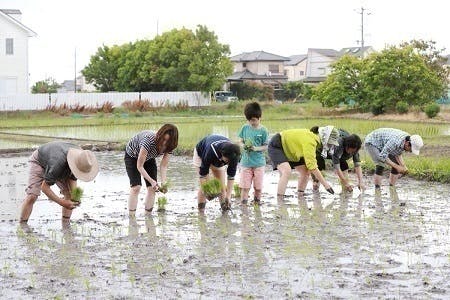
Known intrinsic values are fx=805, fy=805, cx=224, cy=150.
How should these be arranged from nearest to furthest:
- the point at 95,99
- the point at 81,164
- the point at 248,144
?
the point at 81,164 < the point at 248,144 < the point at 95,99

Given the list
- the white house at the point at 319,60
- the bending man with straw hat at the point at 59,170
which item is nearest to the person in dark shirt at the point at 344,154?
the bending man with straw hat at the point at 59,170

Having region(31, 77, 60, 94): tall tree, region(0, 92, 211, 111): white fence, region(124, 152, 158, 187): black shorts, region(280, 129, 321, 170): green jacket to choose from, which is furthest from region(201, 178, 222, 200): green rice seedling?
region(31, 77, 60, 94): tall tree

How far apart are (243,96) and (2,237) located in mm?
Result: 49845

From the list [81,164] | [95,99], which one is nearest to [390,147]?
[81,164]

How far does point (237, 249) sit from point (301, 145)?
11.3ft

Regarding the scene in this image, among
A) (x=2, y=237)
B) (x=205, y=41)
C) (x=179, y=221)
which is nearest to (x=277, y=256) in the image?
(x=179, y=221)

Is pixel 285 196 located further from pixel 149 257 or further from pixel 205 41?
pixel 205 41

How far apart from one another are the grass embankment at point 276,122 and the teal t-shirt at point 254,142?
3800mm

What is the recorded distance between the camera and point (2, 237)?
337 inches

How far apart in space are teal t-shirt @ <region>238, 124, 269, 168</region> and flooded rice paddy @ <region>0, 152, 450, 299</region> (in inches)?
24.1

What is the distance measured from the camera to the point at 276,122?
31562 millimetres

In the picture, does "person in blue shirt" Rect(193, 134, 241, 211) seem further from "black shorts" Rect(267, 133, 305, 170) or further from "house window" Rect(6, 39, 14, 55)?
"house window" Rect(6, 39, 14, 55)

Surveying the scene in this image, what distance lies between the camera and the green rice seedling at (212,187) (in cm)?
964

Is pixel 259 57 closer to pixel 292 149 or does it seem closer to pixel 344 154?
pixel 344 154
